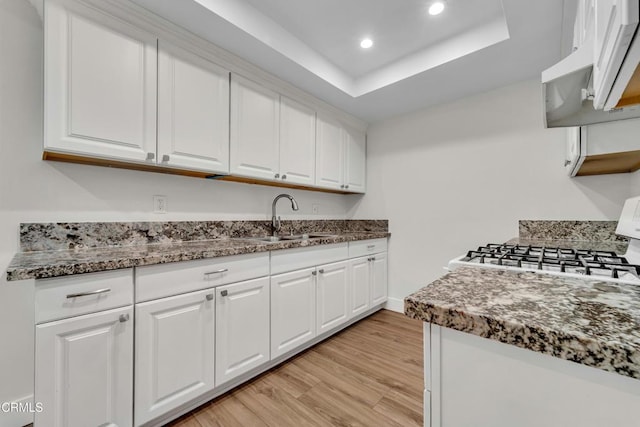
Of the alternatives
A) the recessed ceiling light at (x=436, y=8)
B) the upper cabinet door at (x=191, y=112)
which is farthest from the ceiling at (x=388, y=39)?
the upper cabinet door at (x=191, y=112)

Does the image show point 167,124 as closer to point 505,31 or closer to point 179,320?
point 179,320

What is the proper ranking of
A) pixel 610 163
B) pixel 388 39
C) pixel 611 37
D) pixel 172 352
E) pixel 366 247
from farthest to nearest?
1. pixel 366 247
2. pixel 388 39
3. pixel 610 163
4. pixel 172 352
5. pixel 611 37

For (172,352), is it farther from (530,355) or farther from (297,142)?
(297,142)

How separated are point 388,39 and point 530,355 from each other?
2215mm

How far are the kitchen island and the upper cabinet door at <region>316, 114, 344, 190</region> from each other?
204 cm

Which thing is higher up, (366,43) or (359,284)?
(366,43)

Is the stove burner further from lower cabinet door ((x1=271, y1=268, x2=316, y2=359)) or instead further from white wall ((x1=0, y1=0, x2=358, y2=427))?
white wall ((x1=0, y1=0, x2=358, y2=427))

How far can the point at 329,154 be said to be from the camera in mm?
2701

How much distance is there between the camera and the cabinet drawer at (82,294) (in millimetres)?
993

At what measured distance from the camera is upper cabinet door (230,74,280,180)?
1907mm

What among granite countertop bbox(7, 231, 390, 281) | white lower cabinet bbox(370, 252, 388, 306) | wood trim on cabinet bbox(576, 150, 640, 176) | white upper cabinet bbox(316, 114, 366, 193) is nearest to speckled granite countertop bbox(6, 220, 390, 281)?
granite countertop bbox(7, 231, 390, 281)

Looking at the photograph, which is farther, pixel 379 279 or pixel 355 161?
pixel 355 161

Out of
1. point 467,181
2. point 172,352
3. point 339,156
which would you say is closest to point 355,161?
point 339,156

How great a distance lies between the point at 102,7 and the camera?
1.36 metres
